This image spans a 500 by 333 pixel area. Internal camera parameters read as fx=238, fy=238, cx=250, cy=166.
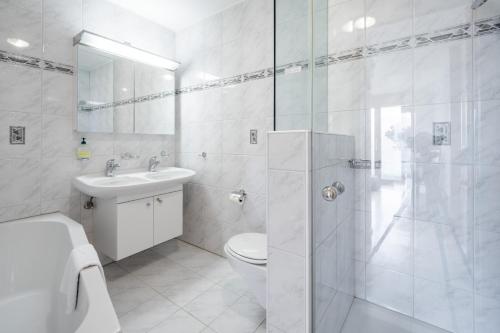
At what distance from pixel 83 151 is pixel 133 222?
0.72 meters

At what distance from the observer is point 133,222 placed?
6.17 feet

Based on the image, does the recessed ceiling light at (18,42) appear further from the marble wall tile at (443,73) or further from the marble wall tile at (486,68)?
the marble wall tile at (486,68)

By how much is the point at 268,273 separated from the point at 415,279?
3.27 ft

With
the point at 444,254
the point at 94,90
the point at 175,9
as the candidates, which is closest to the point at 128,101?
the point at 94,90

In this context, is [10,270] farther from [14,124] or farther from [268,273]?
[268,273]

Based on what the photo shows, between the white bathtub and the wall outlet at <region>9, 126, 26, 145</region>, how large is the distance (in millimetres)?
537

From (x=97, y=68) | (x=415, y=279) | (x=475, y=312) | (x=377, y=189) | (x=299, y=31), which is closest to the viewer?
(x=299, y=31)

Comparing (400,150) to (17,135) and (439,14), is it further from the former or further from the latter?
(17,135)

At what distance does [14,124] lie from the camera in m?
1.63

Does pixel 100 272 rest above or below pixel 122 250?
above

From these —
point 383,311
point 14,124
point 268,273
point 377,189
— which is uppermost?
point 14,124

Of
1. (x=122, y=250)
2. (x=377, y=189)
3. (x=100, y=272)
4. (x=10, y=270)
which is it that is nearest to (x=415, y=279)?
(x=377, y=189)

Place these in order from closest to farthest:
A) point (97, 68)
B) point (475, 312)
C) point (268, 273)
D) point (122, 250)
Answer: point (268, 273)
point (475, 312)
point (122, 250)
point (97, 68)

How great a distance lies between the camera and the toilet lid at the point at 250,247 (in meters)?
1.42
